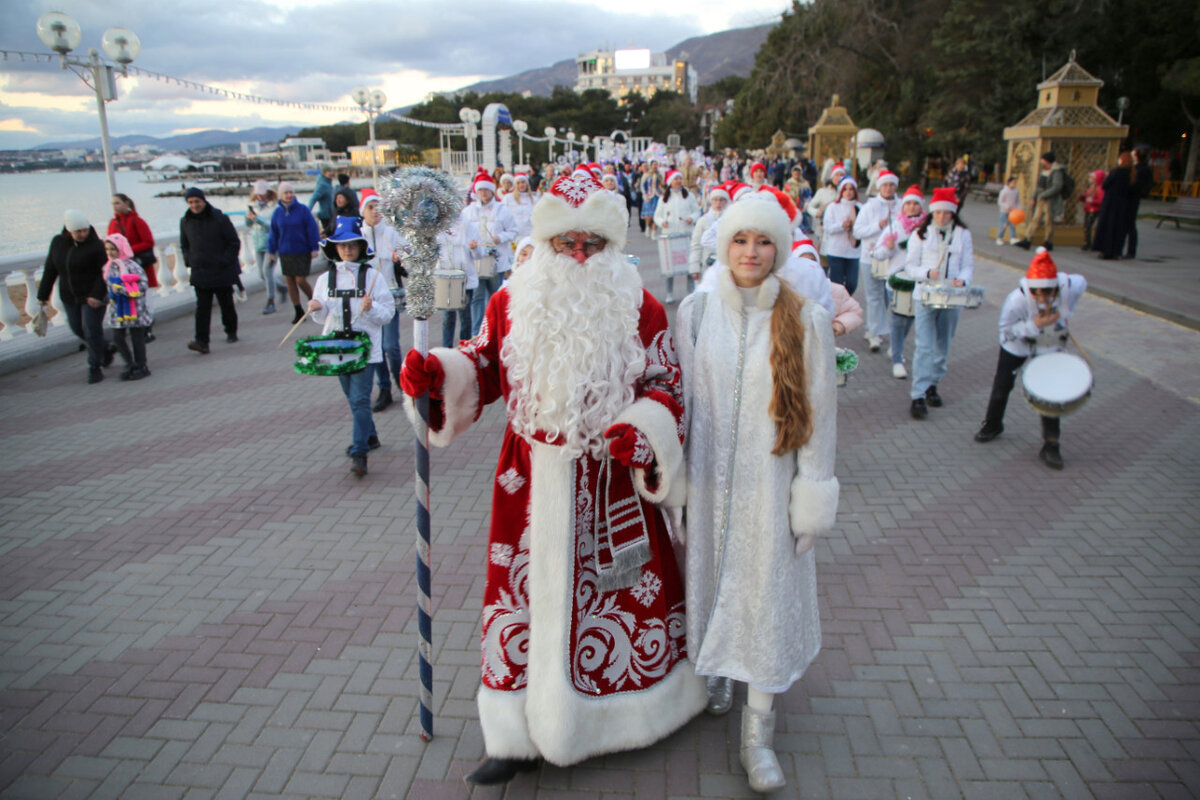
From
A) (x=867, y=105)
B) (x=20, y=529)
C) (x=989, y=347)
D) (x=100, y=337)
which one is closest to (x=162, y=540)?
(x=20, y=529)

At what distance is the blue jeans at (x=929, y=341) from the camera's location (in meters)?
6.86

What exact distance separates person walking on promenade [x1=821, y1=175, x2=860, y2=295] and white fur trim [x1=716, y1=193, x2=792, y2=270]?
667 cm

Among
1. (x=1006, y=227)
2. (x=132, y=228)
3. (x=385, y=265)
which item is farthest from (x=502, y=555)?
(x=1006, y=227)

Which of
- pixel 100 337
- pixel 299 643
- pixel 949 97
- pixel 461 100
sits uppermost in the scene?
pixel 461 100

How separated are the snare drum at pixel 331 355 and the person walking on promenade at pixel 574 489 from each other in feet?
8.51

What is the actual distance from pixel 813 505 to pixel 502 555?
3.77 feet

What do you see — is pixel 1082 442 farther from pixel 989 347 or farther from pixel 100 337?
pixel 100 337

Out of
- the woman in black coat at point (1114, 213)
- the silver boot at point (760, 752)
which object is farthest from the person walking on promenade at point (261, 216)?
the woman in black coat at point (1114, 213)

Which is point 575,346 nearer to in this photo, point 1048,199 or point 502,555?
point 502,555

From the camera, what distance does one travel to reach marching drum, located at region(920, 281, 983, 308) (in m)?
6.60

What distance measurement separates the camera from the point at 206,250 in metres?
9.32

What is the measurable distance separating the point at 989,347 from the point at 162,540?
9077 mm

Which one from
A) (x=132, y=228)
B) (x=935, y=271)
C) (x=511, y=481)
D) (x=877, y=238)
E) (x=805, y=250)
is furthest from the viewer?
(x=132, y=228)

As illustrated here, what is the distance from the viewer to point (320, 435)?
6836mm
